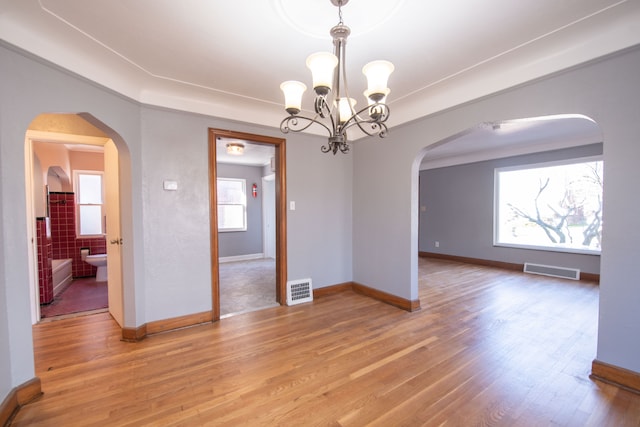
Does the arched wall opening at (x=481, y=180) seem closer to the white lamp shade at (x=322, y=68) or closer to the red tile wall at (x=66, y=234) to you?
the white lamp shade at (x=322, y=68)

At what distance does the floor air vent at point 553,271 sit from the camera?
4699 mm

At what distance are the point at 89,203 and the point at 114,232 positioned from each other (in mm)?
3238

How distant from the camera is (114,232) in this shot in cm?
286

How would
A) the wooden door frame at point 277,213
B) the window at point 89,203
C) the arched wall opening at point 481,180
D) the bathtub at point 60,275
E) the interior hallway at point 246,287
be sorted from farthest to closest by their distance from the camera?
the window at point 89,203 → the arched wall opening at point 481,180 → the bathtub at point 60,275 → the interior hallway at point 246,287 → the wooden door frame at point 277,213

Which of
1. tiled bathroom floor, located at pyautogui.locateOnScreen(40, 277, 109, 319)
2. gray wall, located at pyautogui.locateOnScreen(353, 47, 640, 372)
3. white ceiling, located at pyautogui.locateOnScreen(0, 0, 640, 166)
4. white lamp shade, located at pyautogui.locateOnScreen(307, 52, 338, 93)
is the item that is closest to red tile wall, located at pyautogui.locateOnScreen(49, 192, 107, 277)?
tiled bathroom floor, located at pyautogui.locateOnScreen(40, 277, 109, 319)

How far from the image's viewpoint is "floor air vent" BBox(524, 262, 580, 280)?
470cm

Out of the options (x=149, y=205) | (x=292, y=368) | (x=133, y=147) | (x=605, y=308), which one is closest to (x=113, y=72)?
(x=133, y=147)

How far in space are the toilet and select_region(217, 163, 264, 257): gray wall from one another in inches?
91.3

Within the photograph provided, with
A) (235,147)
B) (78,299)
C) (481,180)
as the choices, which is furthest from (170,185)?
(481,180)

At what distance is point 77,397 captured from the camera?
1.79 meters

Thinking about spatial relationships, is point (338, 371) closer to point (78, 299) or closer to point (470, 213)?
point (78, 299)

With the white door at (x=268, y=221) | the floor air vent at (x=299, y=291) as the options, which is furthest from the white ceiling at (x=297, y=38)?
the white door at (x=268, y=221)

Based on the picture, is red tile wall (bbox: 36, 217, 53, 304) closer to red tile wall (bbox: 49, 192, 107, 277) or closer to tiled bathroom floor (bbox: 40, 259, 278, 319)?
tiled bathroom floor (bbox: 40, 259, 278, 319)

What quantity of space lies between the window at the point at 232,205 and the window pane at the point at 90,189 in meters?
2.31
